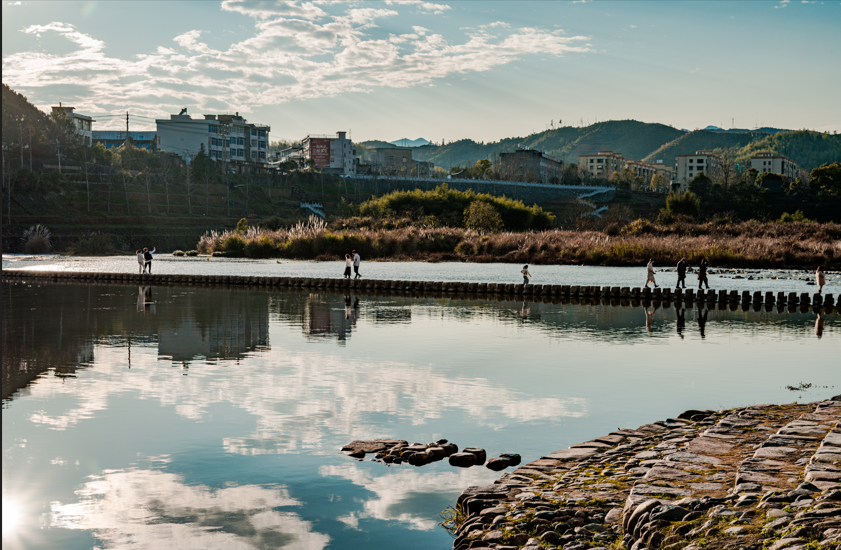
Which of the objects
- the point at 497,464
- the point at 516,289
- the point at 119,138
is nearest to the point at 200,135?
the point at 119,138

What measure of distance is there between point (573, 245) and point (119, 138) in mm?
134558

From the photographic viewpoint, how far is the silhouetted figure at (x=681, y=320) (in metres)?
20.1

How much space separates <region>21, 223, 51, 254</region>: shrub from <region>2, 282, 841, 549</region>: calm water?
53054mm

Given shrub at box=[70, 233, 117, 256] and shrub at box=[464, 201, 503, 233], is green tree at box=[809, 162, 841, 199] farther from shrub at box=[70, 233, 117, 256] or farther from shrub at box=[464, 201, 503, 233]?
shrub at box=[70, 233, 117, 256]

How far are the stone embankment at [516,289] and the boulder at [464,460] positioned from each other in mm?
20364

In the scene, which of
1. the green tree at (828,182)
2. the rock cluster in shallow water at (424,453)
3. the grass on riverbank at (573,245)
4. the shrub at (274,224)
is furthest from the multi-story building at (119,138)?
the rock cluster in shallow water at (424,453)

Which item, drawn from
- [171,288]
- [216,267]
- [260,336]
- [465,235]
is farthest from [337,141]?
[260,336]

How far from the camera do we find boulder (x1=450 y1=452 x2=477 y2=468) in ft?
28.4

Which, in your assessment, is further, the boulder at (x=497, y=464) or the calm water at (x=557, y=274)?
the calm water at (x=557, y=274)

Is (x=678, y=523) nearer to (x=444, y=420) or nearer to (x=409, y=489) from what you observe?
(x=409, y=489)

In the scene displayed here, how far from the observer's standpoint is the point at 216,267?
5028 centimetres

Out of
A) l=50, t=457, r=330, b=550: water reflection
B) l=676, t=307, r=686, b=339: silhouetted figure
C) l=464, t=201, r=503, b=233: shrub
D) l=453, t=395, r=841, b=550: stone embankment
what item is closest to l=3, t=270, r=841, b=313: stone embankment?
l=676, t=307, r=686, b=339: silhouetted figure

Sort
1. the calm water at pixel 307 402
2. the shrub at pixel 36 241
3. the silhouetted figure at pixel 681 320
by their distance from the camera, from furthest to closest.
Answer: the shrub at pixel 36 241
the silhouetted figure at pixel 681 320
the calm water at pixel 307 402

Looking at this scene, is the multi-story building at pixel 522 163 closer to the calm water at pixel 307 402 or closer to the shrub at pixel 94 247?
the shrub at pixel 94 247
